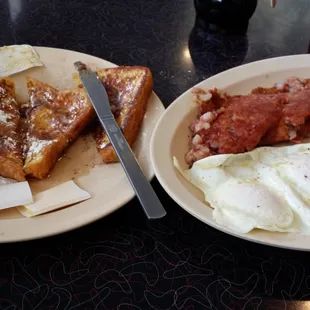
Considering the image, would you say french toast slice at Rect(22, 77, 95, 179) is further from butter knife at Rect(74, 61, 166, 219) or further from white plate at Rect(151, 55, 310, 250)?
white plate at Rect(151, 55, 310, 250)

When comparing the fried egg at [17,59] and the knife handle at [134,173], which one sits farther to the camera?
the fried egg at [17,59]

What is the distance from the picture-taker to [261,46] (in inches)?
75.2

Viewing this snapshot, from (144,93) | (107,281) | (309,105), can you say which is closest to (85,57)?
(144,93)

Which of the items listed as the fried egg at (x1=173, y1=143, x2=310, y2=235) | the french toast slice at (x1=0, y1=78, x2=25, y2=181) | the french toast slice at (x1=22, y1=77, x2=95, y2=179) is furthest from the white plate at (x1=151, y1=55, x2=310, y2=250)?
the french toast slice at (x1=0, y1=78, x2=25, y2=181)

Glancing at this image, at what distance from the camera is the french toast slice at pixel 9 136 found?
1240 mm

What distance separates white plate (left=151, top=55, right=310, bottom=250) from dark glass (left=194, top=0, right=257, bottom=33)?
1.20 ft

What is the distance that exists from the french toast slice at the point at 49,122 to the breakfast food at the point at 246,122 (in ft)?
1.05

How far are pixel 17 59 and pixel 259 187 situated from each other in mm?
937

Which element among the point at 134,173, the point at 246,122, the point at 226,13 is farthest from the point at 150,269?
the point at 226,13

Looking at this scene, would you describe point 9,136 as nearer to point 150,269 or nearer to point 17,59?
point 17,59

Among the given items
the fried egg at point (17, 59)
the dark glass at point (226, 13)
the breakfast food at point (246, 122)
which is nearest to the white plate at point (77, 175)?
the fried egg at point (17, 59)

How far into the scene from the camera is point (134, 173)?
Result: 1.18m

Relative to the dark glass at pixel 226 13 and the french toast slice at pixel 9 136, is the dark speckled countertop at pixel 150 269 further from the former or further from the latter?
the dark glass at pixel 226 13

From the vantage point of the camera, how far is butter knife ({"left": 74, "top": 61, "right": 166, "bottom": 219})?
43.2 inches
